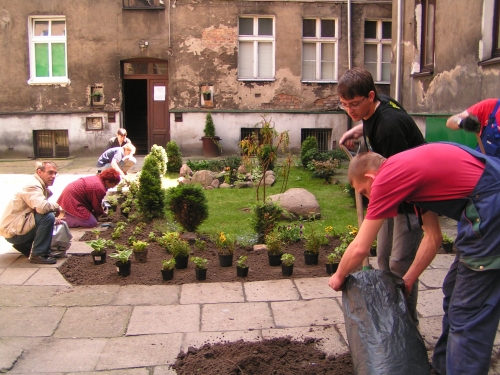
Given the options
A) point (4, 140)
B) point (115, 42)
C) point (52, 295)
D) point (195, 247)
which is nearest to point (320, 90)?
point (115, 42)

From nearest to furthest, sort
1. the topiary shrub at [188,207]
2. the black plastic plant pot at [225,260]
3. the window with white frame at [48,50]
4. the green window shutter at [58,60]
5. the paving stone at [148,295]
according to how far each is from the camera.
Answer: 1. the paving stone at [148,295]
2. the black plastic plant pot at [225,260]
3. the topiary shrub at [188,207]
4. the window with white frame at [48,50]
5. the green window shutter at [58,60]

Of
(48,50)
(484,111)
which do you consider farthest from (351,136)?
(48,50)

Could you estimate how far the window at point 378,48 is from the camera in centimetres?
1906

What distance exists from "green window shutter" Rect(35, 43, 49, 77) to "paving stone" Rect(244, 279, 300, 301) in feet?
49.2

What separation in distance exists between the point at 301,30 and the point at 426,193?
53.9 ft

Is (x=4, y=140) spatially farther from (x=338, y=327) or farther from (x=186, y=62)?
(x=338, y=327)

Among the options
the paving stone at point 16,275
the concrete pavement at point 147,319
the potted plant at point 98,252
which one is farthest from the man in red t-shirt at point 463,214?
the paving stone at point 16,275

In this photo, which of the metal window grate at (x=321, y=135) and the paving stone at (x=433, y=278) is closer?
the paving stone at (x=433, y=278)

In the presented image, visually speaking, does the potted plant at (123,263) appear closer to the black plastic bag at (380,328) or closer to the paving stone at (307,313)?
the paving stone at (307,313)

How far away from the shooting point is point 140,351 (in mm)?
4375

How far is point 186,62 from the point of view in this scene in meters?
18.4

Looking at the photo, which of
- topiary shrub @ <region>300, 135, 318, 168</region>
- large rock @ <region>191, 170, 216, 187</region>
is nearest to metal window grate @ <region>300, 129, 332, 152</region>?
topiary shrub @ <region>300, 135, 318, 168</region>

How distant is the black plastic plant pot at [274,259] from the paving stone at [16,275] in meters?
2.66

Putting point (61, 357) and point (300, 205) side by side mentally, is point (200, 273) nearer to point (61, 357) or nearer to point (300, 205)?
point (61, 357)
